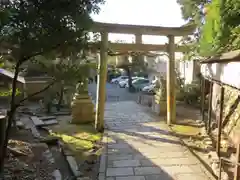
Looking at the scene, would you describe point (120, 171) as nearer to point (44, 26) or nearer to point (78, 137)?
point (78, 137)

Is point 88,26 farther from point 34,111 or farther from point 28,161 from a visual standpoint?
point 34,111

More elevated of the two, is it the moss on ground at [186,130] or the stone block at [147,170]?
the moss on ground at [186,130]

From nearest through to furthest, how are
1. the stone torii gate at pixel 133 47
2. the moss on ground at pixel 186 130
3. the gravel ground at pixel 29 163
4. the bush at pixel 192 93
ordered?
the gravel ground at pixel 29 163 → the stone torii gate at pixel 133 47 → the moss on ground at pixel 186 130 → the bush at pixel 192 93

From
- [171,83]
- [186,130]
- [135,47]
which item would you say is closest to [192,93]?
[171,83]

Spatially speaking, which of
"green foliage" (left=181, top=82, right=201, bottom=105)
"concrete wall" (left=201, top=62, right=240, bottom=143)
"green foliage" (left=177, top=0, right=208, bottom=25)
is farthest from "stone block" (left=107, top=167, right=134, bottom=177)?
"green foliage" (left=181, top=82, right=201, bottom=105)

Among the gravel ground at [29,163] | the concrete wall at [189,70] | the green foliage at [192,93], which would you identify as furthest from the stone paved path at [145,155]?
the concrete wall at [189,70]

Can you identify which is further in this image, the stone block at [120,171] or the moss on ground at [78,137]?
the moss on ground at [78,137]

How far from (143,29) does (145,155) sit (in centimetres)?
480

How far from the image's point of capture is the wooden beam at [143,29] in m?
8.90

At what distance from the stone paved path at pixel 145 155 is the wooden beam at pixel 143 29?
3.80 meters

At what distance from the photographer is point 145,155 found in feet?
22.6

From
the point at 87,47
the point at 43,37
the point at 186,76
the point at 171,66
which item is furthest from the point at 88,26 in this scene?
the point at 186,76

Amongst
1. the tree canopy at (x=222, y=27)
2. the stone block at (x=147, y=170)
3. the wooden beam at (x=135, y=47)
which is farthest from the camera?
the wooden beam at (x=135, y=47)

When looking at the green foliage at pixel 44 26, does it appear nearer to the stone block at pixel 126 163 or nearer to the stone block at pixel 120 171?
the stone block at pixel 120 171
